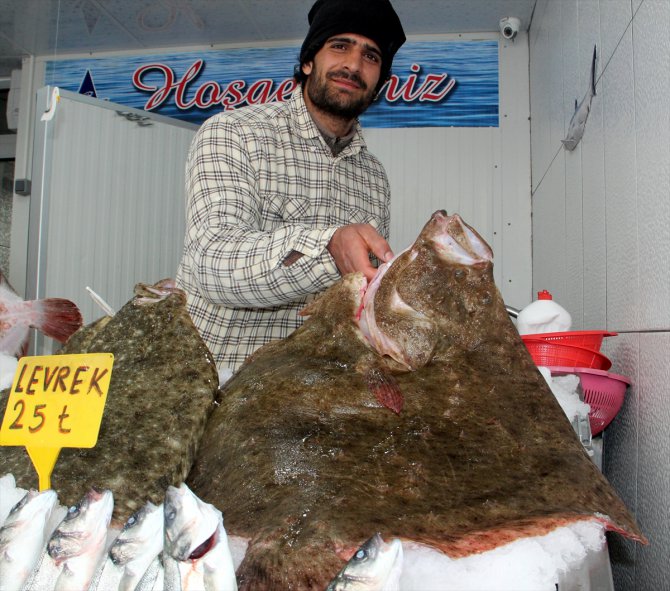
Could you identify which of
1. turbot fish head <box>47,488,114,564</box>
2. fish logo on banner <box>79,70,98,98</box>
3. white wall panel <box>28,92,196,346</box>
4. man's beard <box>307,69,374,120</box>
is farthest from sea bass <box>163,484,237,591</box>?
fish logo on banner <box>79,70,98,98</box>

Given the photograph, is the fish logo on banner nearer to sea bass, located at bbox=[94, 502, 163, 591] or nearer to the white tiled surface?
the white tiled surface

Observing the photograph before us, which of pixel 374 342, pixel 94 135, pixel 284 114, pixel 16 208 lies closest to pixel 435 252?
pixel 374 342

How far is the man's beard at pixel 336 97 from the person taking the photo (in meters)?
2.78

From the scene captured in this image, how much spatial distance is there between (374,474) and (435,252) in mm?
485

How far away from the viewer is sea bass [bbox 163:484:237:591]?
0.79 m

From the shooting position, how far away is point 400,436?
3.70 feet

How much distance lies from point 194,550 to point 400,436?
0.44m

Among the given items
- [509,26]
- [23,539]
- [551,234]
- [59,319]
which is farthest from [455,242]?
[509,26]

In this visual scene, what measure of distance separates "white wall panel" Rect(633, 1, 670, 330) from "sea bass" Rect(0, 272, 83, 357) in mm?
1468

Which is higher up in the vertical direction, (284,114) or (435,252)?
(284,114)

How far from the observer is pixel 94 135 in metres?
4.11

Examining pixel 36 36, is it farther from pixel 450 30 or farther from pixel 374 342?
pixel 374 342

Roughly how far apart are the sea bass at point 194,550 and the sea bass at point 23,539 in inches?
8.6

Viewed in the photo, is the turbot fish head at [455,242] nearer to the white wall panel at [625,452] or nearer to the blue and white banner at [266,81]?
the white wall panel at [625,452]
